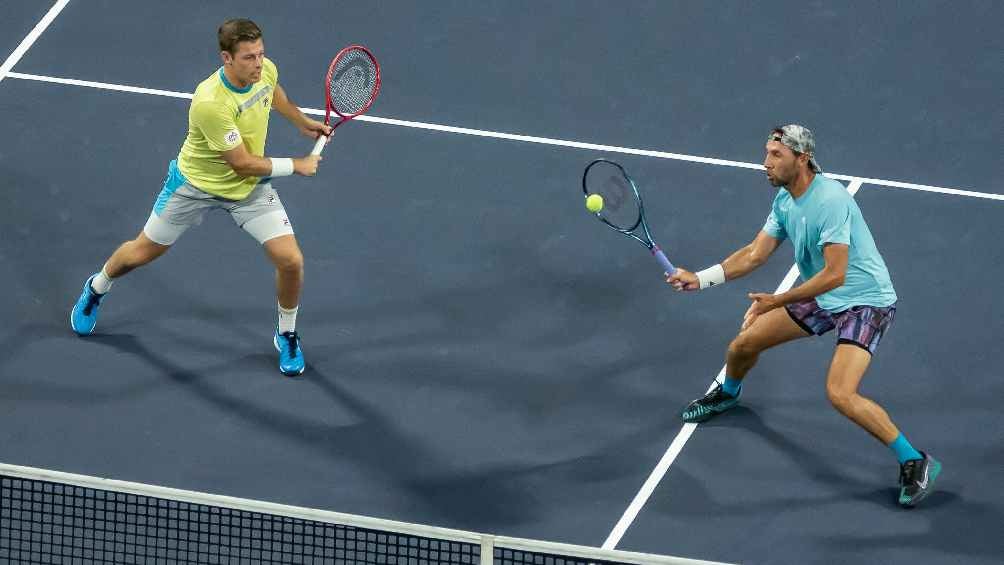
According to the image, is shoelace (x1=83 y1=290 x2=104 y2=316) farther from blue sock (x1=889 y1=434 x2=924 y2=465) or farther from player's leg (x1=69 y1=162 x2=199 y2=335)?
blue sock (x1=889 y1=434 x2=924 y2=465)

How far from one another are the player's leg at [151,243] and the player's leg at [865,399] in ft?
12.8

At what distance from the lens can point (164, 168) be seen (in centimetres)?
1328

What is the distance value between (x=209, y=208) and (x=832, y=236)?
3.74m

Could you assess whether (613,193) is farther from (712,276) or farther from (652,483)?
(652,483)

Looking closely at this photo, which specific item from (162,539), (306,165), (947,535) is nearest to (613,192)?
(306,165)

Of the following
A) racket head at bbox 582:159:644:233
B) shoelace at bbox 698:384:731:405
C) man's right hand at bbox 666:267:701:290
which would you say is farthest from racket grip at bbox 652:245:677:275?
shoelace at bbox 698:384:731:405

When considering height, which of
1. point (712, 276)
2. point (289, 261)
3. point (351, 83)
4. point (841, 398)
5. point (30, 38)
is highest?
point (30, 38)

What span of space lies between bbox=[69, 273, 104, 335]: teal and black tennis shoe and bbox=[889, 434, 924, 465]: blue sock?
496 centimetres

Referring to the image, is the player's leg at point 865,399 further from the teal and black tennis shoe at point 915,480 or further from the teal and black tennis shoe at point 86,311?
the teal and black tennis shoe at point 86,311

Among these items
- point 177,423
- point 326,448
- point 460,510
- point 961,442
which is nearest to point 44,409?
point 177,423

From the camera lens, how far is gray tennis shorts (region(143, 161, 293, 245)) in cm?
1102

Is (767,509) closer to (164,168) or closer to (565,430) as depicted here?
(565,430)

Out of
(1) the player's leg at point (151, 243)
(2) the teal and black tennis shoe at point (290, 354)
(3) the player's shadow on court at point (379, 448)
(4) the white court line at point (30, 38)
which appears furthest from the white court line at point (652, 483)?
(4) the white court line at point (30, 38)

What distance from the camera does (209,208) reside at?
11117 millimetres
